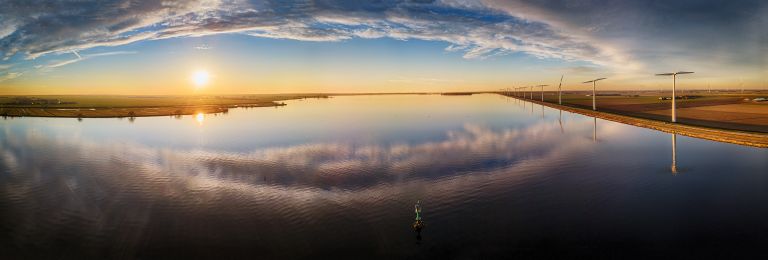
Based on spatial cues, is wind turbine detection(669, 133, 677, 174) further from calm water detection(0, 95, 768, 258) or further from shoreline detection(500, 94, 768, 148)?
shoreline detection(500, 94, 768, 148)

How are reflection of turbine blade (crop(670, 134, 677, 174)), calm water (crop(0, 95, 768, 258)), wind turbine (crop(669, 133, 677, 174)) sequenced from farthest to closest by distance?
wind turbine (crop(669, 133, 677, 174)), reflection of turbine blade (crop(670, 134, 677, 174)), calm water (crop(0, 95, 768, 258))

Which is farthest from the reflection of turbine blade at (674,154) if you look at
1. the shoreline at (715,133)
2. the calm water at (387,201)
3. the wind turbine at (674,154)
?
the shoreline at (715,133)

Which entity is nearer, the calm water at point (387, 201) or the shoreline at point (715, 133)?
the calm water at point (387, 201)

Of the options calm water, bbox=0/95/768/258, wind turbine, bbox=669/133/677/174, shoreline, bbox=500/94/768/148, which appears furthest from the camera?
shoreline, bbox=500/94/768/148

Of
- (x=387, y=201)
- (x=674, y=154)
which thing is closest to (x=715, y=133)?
(x=674, y=154)

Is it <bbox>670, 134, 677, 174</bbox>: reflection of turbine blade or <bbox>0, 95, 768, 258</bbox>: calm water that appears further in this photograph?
<bbox>670, 134, 677, 174</bbox>: reflection of turbine blade

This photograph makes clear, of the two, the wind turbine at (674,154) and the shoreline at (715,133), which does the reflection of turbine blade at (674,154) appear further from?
the shoreline at (715,133)

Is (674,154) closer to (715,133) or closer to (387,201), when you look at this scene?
(715,133)


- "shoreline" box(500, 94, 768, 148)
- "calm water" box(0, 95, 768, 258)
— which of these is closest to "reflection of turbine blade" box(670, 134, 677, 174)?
"calm water" box(0, 95, 768, 258)

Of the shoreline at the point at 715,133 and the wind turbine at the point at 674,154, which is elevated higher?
the shoreline at the point at 715,133

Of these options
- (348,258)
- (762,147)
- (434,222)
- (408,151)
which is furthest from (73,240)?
(762,147)
